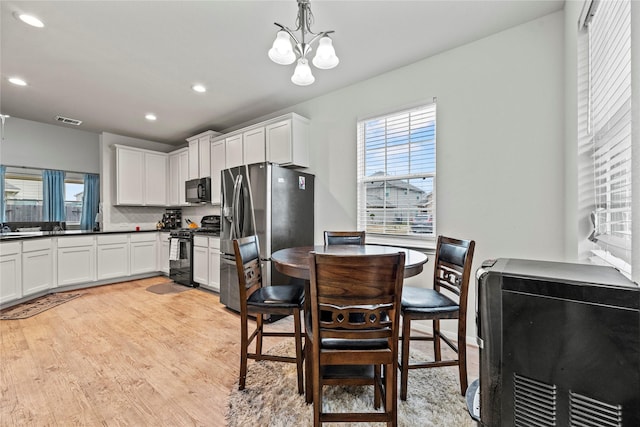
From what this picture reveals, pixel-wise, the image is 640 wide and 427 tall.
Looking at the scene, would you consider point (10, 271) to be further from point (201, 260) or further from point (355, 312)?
point (355, 312)

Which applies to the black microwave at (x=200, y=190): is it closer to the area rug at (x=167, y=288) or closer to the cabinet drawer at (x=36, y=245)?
the area rug at (x=167, y=288)

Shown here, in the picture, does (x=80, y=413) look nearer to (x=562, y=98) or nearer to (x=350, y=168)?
(x=350, y=168)

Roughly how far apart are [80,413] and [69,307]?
2.57 m

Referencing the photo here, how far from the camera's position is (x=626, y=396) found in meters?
0.55

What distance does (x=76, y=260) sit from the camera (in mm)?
4320

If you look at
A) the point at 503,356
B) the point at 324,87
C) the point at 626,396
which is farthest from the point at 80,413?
the point at 324,87

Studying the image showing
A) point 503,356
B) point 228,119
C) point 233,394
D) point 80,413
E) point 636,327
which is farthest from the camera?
point 228,119

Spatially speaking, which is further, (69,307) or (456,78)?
(69,307)

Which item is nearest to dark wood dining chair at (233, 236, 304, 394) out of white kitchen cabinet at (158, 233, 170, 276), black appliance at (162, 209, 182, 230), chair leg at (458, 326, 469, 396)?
chair leg at (458, 326, 469, 396)

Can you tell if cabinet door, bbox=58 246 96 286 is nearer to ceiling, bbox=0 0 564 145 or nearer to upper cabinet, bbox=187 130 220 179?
upper cabinet, bbox=187 130 220 179

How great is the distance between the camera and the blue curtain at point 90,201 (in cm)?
516

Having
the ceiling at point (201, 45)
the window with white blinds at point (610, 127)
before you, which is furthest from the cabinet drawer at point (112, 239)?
the window with white blinds at point (610, 127)

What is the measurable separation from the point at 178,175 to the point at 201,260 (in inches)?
75.7

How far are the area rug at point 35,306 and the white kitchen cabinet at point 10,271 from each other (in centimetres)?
14
